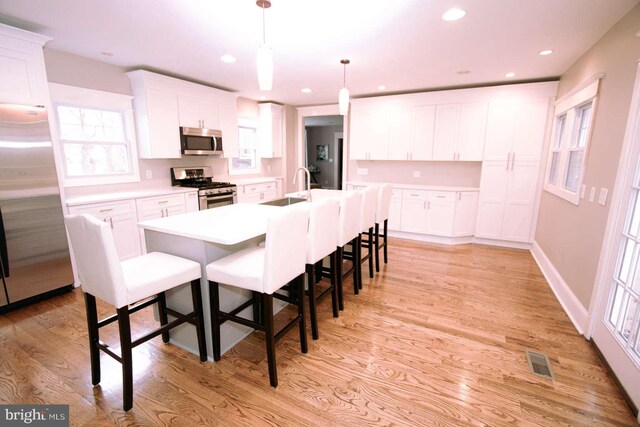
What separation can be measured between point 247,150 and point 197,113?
1665 millimetres

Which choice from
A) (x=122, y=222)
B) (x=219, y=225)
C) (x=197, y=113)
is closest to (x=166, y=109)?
(x=197, y=113)

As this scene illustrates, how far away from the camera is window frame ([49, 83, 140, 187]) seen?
3283 mm

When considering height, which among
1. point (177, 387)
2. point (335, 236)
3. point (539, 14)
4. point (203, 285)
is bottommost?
point (177, 387)

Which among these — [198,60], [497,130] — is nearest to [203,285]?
[198,60]

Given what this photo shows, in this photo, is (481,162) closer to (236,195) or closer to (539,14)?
(539,14)

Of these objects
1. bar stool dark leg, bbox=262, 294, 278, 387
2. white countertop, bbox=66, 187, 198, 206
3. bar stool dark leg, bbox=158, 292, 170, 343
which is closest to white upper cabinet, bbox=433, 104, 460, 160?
white countertop, bbox=66, 187, 198, 206

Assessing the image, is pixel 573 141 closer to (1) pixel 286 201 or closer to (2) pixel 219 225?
(1) pixel 286 201

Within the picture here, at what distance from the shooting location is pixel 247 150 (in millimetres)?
6066

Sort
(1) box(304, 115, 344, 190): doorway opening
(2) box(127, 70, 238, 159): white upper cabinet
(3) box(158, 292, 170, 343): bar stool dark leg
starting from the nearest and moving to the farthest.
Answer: (3) box(158, 292, 170, 343): bar stool dark leg, (2) box(127, 70, 238, 159): white upper cabinet, (1) box(304, 115, 344, 190): doorway opening

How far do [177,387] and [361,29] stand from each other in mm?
3113

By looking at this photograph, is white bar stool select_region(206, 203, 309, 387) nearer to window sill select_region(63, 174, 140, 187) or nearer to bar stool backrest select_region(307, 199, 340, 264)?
bar stool backrest select_region(307, 199, 340, 264)

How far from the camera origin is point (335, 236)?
2.50 meters

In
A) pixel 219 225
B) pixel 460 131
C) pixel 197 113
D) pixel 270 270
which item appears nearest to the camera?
pixel 270 270

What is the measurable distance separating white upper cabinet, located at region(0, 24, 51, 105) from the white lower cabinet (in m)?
1.13
